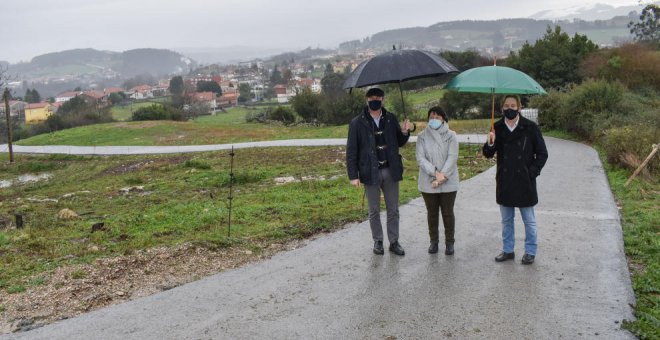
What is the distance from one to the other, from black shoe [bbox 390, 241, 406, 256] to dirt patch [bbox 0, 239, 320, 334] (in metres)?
1.38

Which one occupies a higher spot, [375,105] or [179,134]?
[375,105]

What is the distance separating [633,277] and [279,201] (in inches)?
275

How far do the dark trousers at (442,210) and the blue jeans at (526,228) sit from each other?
23.7 inches

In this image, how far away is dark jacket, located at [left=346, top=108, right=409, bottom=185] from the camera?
626cm

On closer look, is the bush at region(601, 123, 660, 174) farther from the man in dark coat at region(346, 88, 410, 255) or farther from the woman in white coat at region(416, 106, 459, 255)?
the man in dark coat at region(346, 88, 410, 255)

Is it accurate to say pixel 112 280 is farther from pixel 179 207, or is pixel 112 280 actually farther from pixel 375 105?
pixel 179 207

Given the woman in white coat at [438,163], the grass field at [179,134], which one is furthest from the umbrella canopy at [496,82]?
the grass field at [179,134]

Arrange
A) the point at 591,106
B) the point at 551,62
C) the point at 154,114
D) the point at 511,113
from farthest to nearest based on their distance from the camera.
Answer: the point at 154,114 → the point at 551,62 → the point at 591,106 → the point at 511,113

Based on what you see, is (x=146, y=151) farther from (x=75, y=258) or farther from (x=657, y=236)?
(x=657, y=236)

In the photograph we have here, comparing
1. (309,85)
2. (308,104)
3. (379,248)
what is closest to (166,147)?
(308,104)

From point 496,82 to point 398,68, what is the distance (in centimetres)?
115

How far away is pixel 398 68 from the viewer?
19.9 ft

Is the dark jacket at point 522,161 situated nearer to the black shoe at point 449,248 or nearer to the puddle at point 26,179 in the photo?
the black shoe at point 449,248

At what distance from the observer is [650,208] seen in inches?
355
